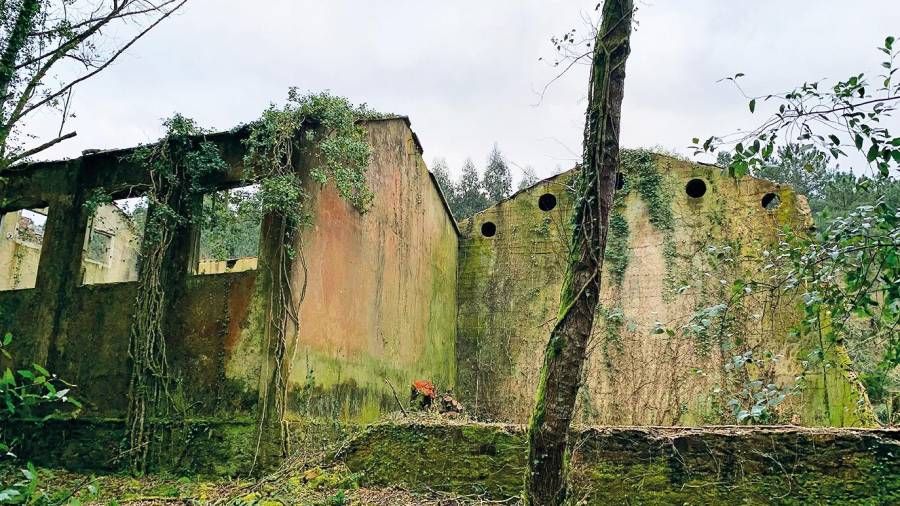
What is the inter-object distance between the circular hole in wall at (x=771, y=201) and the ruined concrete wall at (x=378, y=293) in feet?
21.7

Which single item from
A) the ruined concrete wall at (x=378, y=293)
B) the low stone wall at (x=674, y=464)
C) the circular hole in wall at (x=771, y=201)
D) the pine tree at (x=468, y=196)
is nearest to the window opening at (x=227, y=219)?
the ruined concrete wall at (x=378, y=293)

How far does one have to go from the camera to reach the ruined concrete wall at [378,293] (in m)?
8.34

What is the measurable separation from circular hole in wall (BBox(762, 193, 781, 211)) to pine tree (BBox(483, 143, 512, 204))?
2285cm

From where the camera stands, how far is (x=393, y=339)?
426 inches

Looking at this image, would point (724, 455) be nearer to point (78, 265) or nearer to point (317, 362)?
point (317, 362)

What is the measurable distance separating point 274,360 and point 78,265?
12.3 feet

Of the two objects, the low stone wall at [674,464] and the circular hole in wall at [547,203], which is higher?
the circular hole in wall at [547,203]

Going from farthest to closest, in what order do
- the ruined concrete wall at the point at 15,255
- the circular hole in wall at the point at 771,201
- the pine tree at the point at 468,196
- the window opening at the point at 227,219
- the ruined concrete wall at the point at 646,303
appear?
the pine tree at the point at 468,196
the ruined concrete wall at the point at 15,255
the circular hole in wall at the point at 771,201
the ruined concrete wall at the point at 646,303
the window opening at the point at 227,219

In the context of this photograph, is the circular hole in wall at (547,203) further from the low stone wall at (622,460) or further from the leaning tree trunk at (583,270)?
the leaning tree trunk at (583,270)

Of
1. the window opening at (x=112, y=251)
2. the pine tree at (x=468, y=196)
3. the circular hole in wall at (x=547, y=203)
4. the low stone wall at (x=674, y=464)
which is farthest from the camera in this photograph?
the pine tree at (x=468, y=196)

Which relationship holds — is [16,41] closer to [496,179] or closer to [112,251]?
[112,251]

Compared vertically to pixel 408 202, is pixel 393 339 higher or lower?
lower

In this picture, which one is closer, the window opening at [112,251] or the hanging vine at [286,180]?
the hanging vine at [286,180]

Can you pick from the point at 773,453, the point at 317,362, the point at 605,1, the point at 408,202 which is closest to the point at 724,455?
the point at 773,453
